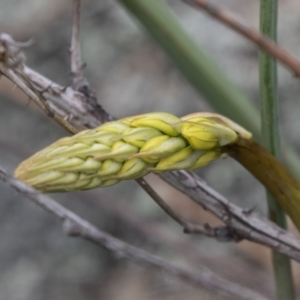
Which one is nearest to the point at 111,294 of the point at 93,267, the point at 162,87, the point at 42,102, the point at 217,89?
the point at 93,267

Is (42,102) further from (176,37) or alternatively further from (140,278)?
(140,278)

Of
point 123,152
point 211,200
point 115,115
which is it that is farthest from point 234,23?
point 115,115

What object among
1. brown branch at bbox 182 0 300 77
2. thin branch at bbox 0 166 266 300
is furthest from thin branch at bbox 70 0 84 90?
brown branch at bbox 182 0 300 77

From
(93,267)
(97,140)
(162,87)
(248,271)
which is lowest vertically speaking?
(248,271)

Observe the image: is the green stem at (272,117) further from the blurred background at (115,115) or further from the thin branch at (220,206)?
the blurred background at (115,115)

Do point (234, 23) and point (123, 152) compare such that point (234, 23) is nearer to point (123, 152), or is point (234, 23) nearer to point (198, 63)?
point (123, 152)

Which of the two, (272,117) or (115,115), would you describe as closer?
(272,117)

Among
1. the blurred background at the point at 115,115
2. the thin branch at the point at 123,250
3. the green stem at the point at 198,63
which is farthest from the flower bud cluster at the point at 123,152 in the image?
the blurred background at the point at 115,115
